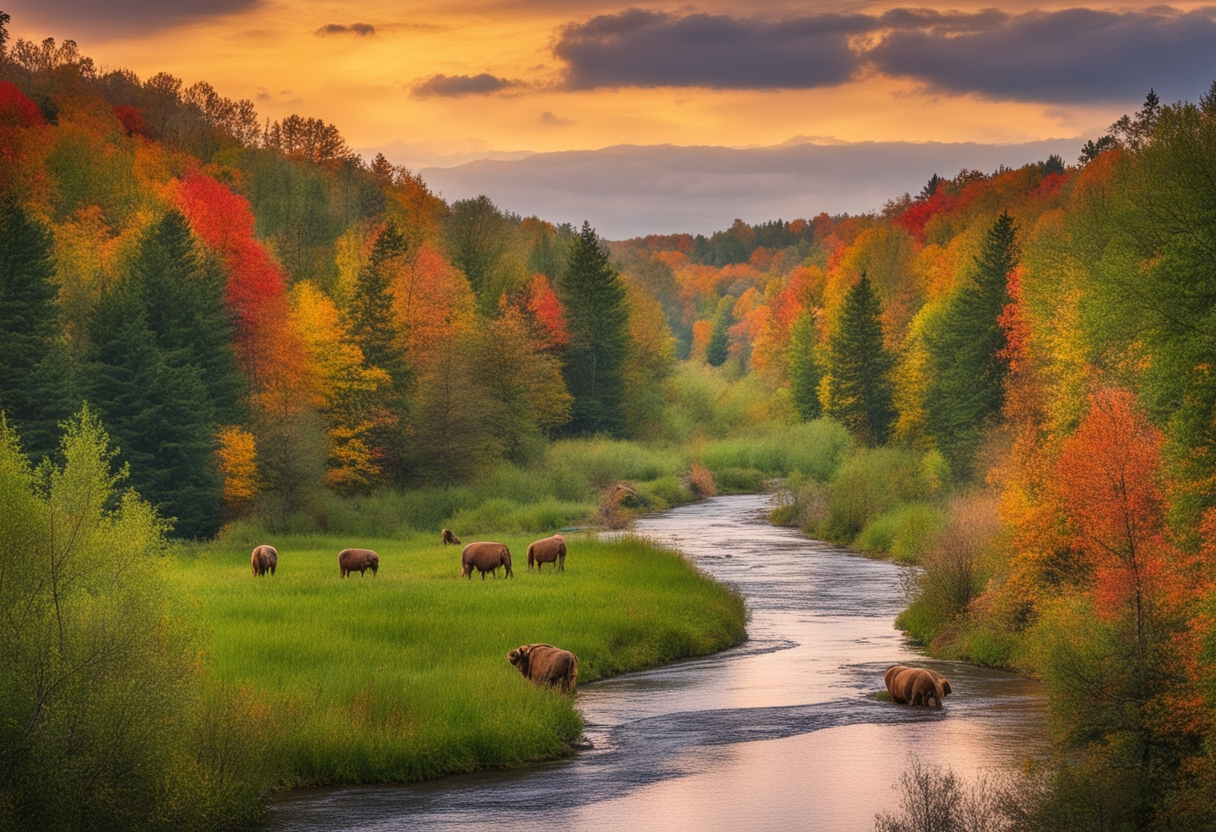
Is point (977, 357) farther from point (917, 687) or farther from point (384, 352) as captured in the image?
point (917, 687)

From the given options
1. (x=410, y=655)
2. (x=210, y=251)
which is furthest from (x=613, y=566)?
(x=210, y=251)

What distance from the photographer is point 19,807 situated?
20203 millimetres

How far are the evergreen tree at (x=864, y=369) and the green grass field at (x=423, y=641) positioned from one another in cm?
3982

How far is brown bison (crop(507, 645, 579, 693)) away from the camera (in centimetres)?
3275

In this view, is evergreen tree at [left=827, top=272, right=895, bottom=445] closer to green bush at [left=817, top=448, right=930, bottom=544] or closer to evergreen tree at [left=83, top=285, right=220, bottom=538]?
green bush at [left=817, top=448, right=930, bottom=544]

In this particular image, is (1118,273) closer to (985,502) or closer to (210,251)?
(985,502)

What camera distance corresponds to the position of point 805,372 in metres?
115

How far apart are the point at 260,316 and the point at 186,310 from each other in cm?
915

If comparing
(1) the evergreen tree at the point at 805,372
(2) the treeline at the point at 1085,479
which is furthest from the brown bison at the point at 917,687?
(1) the evergreen tree at the point at 805,372

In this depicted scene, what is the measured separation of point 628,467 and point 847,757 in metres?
72.3

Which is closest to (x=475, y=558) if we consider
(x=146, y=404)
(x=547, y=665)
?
(x=547, y=665)

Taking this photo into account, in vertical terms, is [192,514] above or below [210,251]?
below

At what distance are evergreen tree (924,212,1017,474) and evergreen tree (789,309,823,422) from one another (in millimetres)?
36392

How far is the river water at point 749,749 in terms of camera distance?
80.3ft
